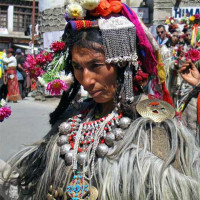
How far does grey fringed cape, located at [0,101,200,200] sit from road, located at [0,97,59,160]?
2.74 meters

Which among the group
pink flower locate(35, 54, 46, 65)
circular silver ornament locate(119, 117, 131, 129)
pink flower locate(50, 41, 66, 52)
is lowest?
circular silver ornament locate(119, 117, 131, 129)

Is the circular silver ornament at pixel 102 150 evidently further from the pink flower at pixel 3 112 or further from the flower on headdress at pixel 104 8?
the pink flower at pixel 3 112

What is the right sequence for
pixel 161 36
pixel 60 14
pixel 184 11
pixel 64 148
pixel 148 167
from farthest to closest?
pixel 60 14 → pixel 184 11 → pixel 161 36 → pixel 64 148 → pixel 148 167

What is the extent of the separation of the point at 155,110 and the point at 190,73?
1870 millimetres

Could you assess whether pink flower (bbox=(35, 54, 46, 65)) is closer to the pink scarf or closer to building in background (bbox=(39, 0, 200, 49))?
the pink scarf

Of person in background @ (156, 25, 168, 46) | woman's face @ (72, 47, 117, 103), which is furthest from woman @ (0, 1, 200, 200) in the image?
person in background @ (156, 25, 168, 46)

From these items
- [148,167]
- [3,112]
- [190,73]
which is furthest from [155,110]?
[190,73]

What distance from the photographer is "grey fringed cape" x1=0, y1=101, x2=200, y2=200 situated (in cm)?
186

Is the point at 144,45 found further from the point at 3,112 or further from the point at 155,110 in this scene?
the point at 3,112

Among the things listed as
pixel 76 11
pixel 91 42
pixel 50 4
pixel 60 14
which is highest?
pixel 50 4

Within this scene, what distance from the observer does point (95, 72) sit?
2.07m

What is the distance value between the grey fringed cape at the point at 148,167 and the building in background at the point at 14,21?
33.6 m

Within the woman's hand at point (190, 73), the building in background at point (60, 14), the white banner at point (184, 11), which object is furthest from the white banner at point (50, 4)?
the woman's hand at point (190, 73)

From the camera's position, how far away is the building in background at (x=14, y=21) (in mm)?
34938
